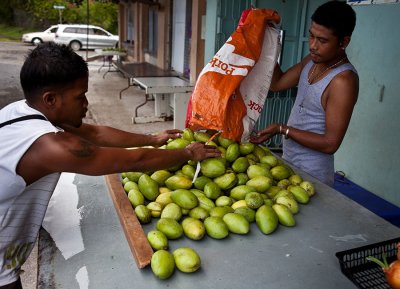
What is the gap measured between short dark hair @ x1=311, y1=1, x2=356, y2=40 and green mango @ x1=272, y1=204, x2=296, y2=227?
1.11 metres

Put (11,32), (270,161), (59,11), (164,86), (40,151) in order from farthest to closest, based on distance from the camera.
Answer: (11,32) → (59,11) → (164,86) → (270,161) → (40,151)

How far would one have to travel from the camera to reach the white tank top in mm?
1326

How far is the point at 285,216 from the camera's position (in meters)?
1.79

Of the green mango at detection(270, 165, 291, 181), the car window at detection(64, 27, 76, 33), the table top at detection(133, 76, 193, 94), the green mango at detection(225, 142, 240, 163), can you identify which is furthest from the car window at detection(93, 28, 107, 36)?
the green mango at detection(270, 165, 291, 181)

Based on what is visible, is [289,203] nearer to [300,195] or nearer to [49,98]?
[300,195]

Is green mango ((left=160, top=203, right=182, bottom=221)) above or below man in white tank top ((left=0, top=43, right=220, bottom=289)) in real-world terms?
below

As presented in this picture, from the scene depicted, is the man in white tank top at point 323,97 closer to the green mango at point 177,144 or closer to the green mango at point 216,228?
the green mango at point 177,144

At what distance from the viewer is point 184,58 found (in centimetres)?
916

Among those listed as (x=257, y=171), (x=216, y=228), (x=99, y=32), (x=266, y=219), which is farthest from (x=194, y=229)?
(x=99, y=32)

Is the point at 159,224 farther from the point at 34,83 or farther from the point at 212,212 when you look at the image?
the point at 34,83

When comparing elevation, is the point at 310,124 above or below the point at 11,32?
below

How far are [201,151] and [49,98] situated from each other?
33.7 inches

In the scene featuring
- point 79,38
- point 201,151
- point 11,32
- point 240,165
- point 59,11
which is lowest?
point 240,165

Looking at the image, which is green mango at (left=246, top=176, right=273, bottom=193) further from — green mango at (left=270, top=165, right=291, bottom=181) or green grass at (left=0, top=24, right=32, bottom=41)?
green grass at (left=0, top=24, right=32, bottom=41)
